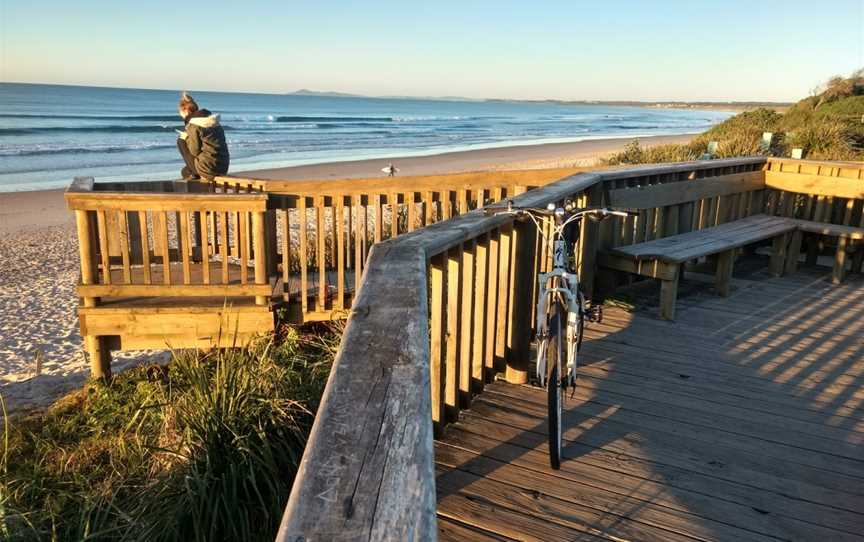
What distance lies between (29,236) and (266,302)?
1026 centimetres

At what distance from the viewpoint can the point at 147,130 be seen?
128ft

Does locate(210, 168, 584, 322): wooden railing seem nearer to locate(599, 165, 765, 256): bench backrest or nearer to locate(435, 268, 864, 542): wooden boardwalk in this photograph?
locate(599, 165, 765, 256): bench backrest

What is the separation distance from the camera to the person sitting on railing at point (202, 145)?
7.39m

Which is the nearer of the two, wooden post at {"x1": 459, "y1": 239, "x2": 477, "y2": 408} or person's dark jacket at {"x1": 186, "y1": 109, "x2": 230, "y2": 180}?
wooden post at {"x1": 459, "y1": 239, "x2": 477, "y2": 408}

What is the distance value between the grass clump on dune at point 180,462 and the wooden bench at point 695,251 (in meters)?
2.51

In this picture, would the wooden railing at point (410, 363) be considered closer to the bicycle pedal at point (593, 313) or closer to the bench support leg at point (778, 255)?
the bicycle pedal at point (593, 313)

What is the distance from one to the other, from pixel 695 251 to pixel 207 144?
509cm

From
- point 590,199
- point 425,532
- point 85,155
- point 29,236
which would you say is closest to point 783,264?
point 590,199

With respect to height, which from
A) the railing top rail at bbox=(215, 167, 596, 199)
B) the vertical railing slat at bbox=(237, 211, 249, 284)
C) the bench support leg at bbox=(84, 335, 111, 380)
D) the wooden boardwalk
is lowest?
the bench support leg at bbox=(84, 335, 111, 380)

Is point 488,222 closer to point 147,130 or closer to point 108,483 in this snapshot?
point 108,483

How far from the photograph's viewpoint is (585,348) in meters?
4.62

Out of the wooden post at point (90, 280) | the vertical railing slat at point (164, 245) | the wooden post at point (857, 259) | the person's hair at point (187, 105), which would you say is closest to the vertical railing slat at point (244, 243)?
the vertical railing slat at point (164, 245)

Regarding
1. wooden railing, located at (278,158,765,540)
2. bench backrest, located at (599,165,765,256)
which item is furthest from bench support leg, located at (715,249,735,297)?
wooden railing, located at (278,158,765,540)

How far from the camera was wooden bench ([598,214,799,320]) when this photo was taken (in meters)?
5.41
